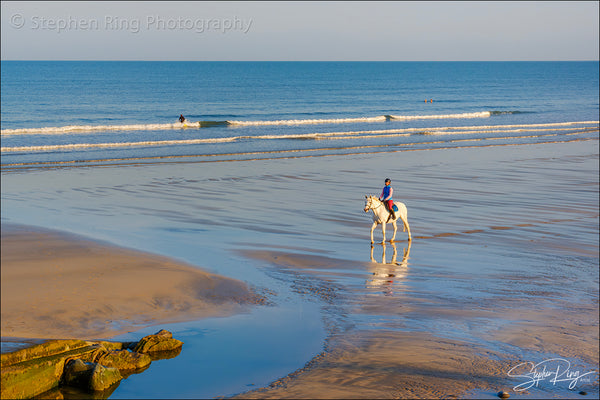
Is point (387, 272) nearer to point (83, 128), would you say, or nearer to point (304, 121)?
point (83, 128)

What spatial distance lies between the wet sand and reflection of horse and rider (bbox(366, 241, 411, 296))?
8.65 feet

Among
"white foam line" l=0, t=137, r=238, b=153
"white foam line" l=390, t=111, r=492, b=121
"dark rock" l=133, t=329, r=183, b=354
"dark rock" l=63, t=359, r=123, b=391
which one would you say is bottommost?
"dark rock" l=63, t=359, r=123, b=391

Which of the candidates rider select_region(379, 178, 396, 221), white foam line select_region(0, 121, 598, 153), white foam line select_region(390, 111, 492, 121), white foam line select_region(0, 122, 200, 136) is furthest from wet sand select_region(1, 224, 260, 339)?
white foam line select_region(390, 111, 492, 121)

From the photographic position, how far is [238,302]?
40.2 ft

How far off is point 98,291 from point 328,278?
15.6ft

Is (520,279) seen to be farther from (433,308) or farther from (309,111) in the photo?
(309,111)

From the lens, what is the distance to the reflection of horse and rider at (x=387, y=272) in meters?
13.3

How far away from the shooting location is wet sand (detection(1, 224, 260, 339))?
10.8 metres

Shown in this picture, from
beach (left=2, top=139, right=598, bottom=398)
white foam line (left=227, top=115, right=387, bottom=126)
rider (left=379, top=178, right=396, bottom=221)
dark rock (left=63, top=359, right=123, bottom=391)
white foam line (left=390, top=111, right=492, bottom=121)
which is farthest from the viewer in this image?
white foam line (left=390, top=111, right=492, bottom=121)

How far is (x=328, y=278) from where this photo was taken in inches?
544

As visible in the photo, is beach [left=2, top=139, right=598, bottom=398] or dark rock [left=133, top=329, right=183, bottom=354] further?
dark rock [left=133, top=329, right=183, bottom=354]

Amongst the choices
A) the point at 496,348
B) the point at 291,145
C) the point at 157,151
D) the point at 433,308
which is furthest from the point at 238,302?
the point at 291,145

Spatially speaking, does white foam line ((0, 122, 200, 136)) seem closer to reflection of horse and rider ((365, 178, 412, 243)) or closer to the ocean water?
the ocean water

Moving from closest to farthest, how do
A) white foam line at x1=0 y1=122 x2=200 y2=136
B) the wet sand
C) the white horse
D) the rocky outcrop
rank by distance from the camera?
the rocky outcrop < the wet sand < the white horse < white foam line at x1=0 y1=122 x2=200 y2=136
